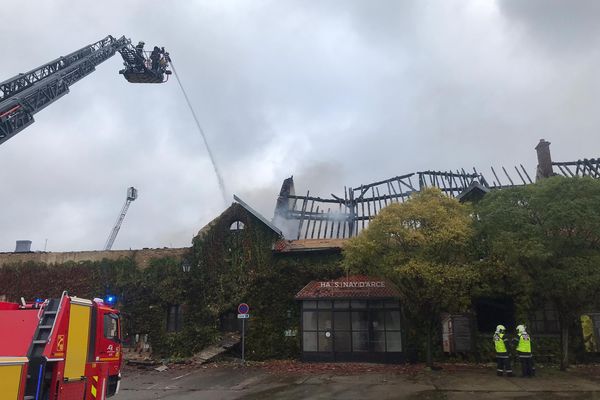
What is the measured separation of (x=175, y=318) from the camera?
78.4 ft

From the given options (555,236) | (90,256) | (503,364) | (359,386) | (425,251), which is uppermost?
(90,256)

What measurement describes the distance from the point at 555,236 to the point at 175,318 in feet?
60.2

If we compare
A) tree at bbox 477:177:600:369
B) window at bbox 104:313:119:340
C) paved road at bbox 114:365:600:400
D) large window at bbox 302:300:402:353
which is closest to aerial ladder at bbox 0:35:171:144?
window at bbox 104:313:119:340

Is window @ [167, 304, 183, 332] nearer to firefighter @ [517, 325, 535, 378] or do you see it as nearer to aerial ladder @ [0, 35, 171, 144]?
aerial ladder @ [0, 35, 171, 144]

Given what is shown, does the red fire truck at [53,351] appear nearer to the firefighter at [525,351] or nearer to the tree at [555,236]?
the firefighter at [525,351]

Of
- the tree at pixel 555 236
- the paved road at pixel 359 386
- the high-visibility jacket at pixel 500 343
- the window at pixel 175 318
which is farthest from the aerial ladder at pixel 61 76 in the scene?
the high-visibility jacket at pixel 500 343

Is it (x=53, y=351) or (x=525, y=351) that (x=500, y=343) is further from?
(x=53, y=351)

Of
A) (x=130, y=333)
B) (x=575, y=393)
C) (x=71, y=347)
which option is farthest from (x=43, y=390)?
(x=130, y=333)

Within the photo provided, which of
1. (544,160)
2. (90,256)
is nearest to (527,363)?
(544,160)

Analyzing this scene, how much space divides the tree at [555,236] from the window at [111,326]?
13.1 meters

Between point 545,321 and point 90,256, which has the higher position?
point 90,256

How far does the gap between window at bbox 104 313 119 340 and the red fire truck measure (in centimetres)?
30

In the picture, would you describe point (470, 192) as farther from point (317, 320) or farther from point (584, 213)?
point (317, 320)

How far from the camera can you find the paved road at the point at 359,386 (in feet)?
42.8
